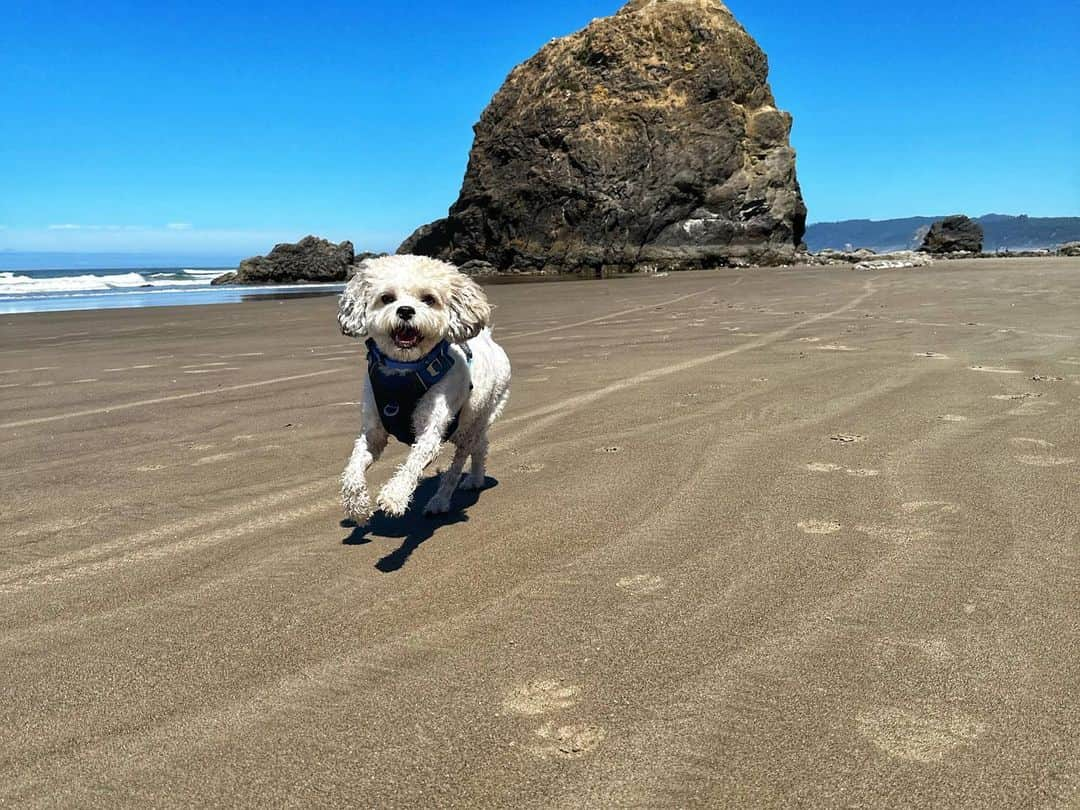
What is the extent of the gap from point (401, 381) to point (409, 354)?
0.15 m

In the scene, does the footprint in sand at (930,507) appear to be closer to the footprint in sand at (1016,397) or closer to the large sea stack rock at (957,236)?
the footprint in sand at (1016,397)

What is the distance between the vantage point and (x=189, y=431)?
6.88 metres

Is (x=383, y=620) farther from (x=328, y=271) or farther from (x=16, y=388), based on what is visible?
(x=328, y=271)

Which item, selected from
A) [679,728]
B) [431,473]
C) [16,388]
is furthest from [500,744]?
[16,388]

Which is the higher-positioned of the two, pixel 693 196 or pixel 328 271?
pixel 693 196

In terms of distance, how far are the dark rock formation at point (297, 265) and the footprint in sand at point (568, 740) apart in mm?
54503

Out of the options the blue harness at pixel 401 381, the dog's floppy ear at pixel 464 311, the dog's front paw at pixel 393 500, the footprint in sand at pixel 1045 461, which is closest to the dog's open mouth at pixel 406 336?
the blue harness at pixel 401 381

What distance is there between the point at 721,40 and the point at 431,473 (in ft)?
215

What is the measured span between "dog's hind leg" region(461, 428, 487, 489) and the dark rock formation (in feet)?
169

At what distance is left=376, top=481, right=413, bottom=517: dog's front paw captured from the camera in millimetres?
4043

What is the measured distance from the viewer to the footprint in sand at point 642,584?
3537 mm

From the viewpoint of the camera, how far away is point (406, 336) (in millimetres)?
4340

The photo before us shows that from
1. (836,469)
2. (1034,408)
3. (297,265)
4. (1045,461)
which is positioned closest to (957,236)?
(297,265)

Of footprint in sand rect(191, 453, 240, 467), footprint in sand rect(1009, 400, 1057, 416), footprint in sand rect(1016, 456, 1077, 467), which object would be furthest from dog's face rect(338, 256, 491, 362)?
footprint in sand rect(1009, 400, 1057, 416)
